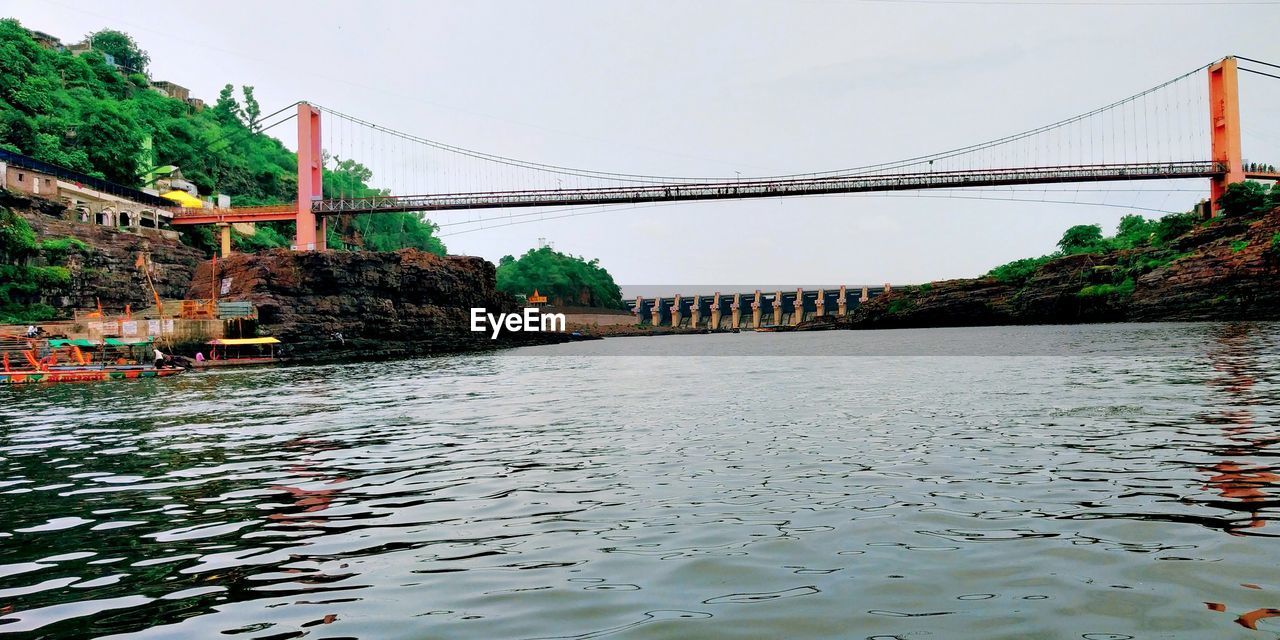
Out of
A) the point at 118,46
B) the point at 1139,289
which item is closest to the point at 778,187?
the point at 1139,289

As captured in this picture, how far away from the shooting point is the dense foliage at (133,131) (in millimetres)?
73875

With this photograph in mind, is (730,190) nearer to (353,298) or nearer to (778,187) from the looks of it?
(778,187)

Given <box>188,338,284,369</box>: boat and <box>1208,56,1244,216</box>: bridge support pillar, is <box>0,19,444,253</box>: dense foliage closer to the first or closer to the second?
<box>188,338,284,369</box>: boat

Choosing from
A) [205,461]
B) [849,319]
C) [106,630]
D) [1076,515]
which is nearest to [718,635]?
[106,630]

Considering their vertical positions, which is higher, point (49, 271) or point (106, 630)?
point (49, 271)

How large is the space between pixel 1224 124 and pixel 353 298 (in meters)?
88.1

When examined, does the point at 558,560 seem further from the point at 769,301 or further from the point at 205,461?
the point at 769,301

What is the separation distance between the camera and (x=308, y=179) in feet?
263

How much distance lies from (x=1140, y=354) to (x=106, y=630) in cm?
3732

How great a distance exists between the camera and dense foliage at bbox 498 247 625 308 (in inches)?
6314

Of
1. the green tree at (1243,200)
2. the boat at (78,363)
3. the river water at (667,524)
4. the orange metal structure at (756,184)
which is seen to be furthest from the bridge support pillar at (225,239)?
the green tree at (1243,200)

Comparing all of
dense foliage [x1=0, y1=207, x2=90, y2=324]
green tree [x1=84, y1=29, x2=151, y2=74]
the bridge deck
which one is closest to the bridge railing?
the bridge deck

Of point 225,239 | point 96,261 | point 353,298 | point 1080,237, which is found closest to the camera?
point 96,261

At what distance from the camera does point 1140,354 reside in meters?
33.4
